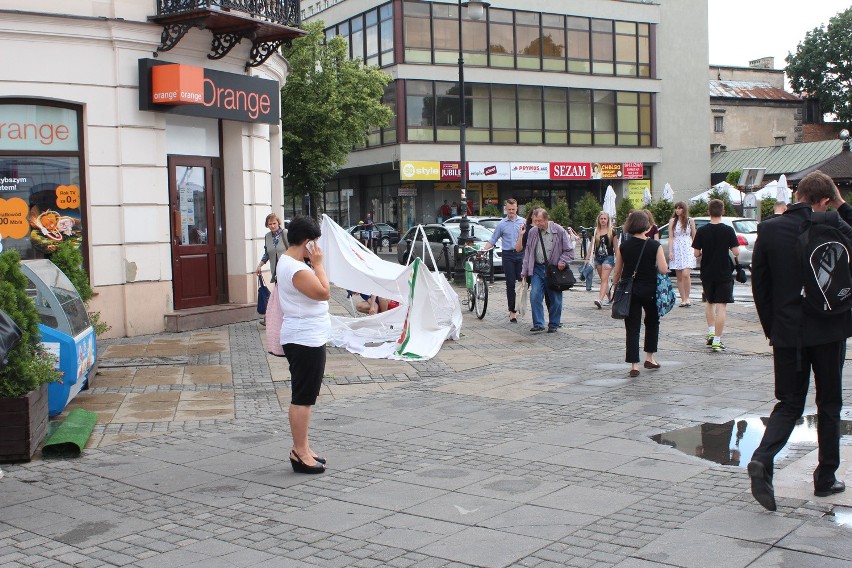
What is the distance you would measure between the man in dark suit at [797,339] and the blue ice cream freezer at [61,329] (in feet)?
18.6

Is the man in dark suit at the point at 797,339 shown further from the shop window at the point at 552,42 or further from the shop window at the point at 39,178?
the shop window at the point at 552,42

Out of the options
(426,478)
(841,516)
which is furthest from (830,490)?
(426,478)

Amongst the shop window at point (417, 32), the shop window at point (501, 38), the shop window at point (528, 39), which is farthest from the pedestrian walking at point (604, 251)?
the shop window at point (528, 39)

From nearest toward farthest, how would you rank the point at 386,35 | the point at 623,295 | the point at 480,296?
the point at 623,295, the point at 480,296, the point at 386,35

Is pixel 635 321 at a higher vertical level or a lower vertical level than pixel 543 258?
lower

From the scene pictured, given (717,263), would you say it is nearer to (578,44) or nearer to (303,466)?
(303,466)

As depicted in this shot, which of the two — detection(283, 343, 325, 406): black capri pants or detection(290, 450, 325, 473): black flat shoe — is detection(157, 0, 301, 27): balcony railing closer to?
detection(283, 343, 325, 406): black capri pants

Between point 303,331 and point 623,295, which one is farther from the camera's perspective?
point 623,295

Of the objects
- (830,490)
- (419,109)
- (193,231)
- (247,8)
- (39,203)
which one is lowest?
(830,490)

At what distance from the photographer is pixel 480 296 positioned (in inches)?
639

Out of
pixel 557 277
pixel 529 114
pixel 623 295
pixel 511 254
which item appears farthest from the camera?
pixel 529 114

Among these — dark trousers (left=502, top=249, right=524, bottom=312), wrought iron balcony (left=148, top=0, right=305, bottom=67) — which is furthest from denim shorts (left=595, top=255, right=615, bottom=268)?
wrought iron balcony (left=148, top=0, right=305, bottom=67)

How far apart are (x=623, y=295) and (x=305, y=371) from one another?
15.2 feet

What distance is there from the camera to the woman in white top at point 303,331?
6.73 metres
